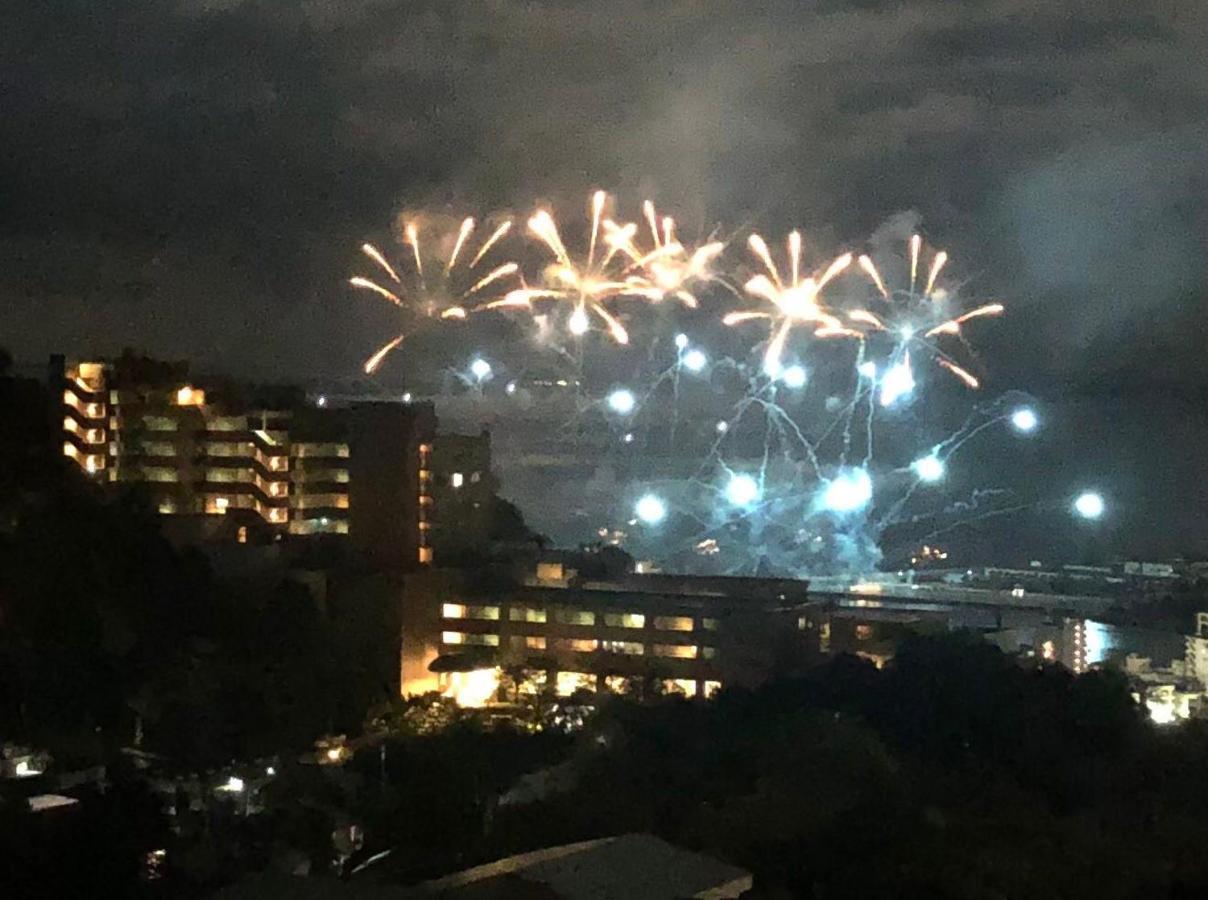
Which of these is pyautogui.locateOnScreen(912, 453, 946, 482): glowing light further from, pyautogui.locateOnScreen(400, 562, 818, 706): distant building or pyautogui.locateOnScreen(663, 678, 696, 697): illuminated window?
pyautogui.locateOnScreen(663, 678, 696, 697): illuminated window

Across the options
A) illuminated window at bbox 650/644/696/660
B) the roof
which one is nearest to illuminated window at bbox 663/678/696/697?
illuminated window at bbox 650/644/696/660

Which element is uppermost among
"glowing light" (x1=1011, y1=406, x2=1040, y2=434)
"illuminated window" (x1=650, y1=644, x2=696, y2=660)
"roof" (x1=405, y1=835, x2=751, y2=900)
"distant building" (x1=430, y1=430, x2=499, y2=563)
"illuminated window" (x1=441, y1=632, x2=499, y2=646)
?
"glowing light" (x1=1011, y1=406, x2=1040, y2=434)

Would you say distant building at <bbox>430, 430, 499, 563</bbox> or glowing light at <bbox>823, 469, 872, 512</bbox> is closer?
distant building at <bbox>430, 430, 499, 563</bbox>

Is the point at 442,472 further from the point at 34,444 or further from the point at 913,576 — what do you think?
the point at 913,576

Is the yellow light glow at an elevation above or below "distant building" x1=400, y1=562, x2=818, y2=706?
below

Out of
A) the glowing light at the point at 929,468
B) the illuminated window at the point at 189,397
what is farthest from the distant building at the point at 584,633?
the glowing light at the point at 929,468

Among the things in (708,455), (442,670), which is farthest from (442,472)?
(708,455)

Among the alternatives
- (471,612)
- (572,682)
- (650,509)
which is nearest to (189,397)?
(471,612)
